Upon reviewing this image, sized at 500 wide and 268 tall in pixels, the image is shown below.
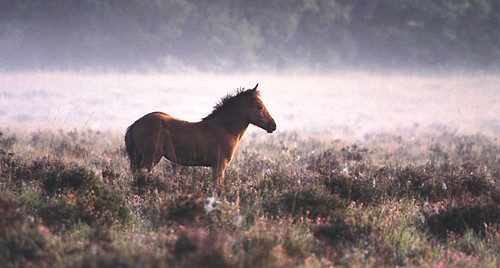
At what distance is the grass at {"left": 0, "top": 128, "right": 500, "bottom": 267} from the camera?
6.36m

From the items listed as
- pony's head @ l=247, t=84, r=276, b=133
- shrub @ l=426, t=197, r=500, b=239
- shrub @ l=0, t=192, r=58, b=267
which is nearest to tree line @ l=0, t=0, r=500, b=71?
pony's head @ l=247, t=84, r=276, b=133

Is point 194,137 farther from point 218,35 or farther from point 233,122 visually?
point 218,35

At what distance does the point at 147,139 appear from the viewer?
35.8 feet

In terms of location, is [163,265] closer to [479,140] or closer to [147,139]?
[147,139]

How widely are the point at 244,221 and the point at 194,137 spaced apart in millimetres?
3285

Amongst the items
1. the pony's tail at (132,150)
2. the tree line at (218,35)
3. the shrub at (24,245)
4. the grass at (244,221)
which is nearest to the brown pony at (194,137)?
the pony's tail at (132,150)

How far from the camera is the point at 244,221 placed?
8.04 meters

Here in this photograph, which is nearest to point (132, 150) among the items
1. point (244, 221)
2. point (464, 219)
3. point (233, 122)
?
point (233, 122)

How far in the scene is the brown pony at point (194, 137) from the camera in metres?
11.0

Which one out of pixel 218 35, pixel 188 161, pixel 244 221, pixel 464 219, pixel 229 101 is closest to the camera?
pixel 244 221

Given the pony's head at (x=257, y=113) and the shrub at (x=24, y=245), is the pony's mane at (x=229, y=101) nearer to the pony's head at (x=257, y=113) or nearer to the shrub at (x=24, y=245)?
the pony's head at (x=257, y=113)

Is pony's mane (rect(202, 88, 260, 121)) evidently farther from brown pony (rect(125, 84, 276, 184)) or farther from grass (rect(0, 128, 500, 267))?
grass (rect(0, 128, 500, 267))

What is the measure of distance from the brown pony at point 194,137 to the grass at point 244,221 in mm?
408

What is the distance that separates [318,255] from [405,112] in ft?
192
